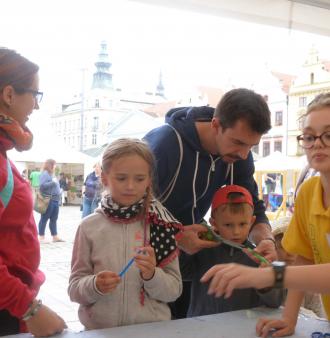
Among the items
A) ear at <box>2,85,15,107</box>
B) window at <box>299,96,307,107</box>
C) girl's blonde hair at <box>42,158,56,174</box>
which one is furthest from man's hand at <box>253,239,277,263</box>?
girl's blonde hair at <box>42,158,56,174</box>

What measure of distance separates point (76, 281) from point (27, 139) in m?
0.38

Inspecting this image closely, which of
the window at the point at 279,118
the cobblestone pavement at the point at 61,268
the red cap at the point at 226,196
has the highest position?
Answer: the window at the point at 279,118

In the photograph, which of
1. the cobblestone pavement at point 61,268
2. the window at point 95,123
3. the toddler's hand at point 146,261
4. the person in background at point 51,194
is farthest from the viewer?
the person in background at point 51,194

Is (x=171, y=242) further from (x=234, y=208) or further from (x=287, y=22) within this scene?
(x=287, y=22)

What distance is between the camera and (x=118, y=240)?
1145mm

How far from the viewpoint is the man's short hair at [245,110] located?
128cm

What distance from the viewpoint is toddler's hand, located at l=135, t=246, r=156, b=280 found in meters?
1.05

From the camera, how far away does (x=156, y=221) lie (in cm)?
119

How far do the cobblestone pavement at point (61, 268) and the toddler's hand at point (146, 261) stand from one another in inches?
33.2

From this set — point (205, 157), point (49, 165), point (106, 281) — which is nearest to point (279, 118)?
point (49, 165)

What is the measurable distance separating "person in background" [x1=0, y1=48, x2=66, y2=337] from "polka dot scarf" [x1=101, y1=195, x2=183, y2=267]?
8.3 inches

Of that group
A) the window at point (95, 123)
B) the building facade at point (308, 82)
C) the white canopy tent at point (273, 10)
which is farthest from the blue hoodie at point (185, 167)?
the building facade at point (308, 82)

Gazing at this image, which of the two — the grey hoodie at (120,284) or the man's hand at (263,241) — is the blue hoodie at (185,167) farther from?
the grey hoodie at (120,284)

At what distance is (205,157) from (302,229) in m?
0.44
